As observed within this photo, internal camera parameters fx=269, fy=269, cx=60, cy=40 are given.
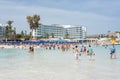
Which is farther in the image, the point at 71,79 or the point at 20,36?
the point at 20,36

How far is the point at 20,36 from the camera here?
140500mm

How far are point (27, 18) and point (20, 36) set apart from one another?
4394cm

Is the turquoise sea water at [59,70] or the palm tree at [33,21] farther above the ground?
the palm tree at [33,21]

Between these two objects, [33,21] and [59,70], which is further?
[33,21]

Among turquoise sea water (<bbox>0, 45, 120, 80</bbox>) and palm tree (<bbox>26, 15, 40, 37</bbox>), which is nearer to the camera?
turquoise sea water (<bbox>0, 45, 120, 80</bbox>)

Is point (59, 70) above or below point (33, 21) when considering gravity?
below

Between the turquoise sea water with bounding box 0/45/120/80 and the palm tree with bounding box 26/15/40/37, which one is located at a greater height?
the palm tree with bounding box 26/15/40/37

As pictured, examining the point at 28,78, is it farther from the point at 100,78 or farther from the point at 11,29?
the point at 11,29

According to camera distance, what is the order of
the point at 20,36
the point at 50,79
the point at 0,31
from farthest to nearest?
the point at 0,31 < the point at 20,36 < the point at 50,79

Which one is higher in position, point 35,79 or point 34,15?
point 34,15

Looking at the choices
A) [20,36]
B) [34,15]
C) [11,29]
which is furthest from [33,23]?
[20,36]

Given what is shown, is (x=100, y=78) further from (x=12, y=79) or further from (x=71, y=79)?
(x=12, y=79)

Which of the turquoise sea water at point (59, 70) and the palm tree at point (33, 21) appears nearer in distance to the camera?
the turquoise sea water at point (59, 70)

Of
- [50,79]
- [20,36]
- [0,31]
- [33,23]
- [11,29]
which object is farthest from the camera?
[0,31]
